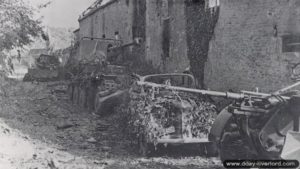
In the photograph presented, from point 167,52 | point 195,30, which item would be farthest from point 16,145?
point 167,52

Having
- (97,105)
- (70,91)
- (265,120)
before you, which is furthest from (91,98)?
(265,120)

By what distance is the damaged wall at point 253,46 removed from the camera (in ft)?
35.6

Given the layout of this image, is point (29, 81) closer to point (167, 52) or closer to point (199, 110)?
point (167, 52)

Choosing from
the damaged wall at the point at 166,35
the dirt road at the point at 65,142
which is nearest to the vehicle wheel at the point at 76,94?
the dirt road at the point at 65,142

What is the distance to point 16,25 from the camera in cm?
1027

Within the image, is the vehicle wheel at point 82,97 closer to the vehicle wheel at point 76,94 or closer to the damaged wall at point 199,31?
the vehicle wheel at point 76,94

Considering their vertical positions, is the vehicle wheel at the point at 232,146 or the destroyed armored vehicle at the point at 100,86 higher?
the destroyed armored vehicle at the point at 100,86

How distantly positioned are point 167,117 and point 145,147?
78cm

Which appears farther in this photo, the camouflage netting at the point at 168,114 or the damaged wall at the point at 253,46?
the damaged wall at the point at 253,46

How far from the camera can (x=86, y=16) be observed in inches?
1251

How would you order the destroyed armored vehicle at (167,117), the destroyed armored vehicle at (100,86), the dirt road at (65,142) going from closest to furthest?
the dirt road at (65,142)
the destroyed armored vehicle at (167,117)
the destroyed armored vehicle at (100,86)

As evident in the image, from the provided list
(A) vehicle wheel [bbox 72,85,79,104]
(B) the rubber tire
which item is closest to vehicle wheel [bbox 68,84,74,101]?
(A) vehicle wheel [bbox 72,85,79,104]

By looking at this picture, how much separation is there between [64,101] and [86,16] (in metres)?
17.3

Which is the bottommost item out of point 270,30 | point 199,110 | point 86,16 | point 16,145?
point 16,145
